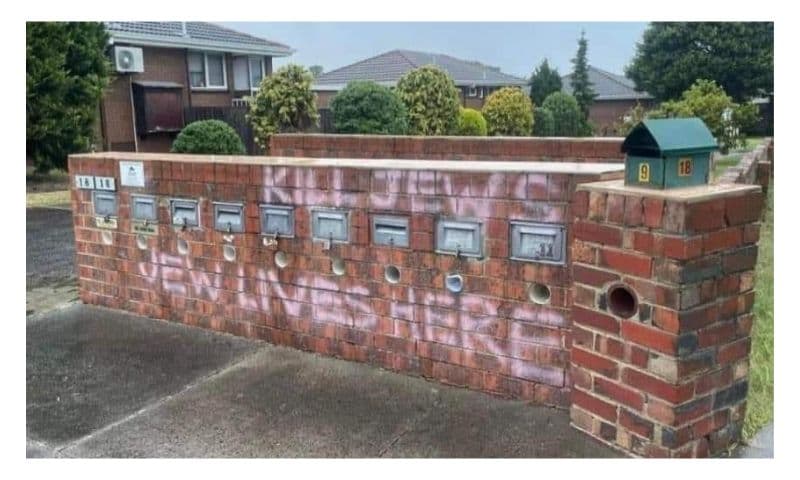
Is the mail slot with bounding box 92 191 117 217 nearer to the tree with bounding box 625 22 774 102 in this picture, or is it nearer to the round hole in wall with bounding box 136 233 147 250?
the round hole in wall with bounding box 136 233 147 250

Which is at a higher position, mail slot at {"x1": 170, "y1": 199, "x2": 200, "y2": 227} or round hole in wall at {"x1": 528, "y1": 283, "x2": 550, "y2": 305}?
mail slot at {"x1": 170, "y1": 199, "x2": 200, "y2": 227}

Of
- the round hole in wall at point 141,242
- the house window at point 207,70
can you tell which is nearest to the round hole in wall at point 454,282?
the round hole in wall at point 141,242

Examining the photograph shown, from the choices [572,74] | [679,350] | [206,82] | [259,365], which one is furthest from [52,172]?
[572,74]

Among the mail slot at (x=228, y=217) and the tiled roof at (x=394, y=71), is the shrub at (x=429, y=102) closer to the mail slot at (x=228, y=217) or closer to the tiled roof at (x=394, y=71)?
the tiled roof at (x=394, y=71)

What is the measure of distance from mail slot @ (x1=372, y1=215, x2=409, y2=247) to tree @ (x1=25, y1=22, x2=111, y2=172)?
398 inches

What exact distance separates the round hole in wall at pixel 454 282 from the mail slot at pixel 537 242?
12.9 inches

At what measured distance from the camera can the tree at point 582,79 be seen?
117 feet

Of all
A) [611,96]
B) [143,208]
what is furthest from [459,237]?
[611,96]

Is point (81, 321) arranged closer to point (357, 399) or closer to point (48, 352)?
point (48, 352)

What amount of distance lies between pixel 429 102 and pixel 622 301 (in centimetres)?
1354

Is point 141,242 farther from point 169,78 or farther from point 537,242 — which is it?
point 169,78

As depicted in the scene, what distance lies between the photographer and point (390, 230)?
385 cm

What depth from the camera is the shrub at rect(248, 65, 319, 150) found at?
14.3 m

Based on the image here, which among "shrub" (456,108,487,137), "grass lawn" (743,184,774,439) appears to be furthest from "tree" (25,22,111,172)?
"grass lawn" (743,184,774,439)
